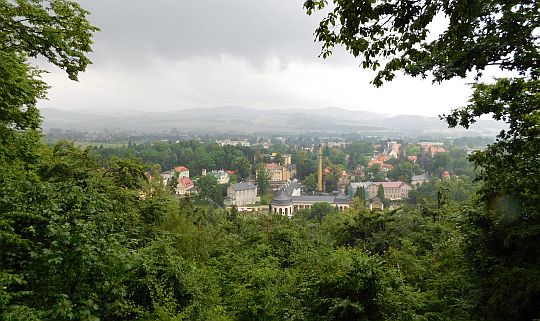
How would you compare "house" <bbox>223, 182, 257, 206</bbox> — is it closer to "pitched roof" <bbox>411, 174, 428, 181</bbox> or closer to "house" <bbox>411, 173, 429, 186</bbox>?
"house" <bbox>411, 173, 429, 186</bbox>

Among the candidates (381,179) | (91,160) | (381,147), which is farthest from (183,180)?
(381,147)

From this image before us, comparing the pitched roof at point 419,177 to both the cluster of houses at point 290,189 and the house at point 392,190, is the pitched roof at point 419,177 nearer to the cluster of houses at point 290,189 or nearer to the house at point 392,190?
the cluster of houses at point 290,189

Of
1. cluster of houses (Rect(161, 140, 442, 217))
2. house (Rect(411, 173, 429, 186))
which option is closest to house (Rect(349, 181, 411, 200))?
cluster of houses (Rect(161, 140, 442, 217))

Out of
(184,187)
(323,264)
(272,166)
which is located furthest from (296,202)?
(323,264)

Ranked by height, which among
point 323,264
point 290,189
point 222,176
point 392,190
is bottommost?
point 392,190

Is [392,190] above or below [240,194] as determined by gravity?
below

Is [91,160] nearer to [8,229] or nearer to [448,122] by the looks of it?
[8,229]

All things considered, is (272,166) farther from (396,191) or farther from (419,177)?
(419,177)

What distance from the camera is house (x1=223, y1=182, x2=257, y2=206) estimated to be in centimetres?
6916

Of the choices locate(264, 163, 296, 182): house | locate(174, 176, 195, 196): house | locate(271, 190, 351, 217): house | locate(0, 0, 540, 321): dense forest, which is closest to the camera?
locate(0, 0, 540, 321): dense forest

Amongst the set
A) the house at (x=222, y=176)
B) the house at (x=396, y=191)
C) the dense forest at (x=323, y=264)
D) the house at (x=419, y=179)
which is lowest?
the house at (x=396, y=191)

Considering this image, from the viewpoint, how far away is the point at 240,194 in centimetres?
7125

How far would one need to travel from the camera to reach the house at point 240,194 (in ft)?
227

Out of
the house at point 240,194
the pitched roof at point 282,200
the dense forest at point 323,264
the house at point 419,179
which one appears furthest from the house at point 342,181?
the dense forest at point 323,264
